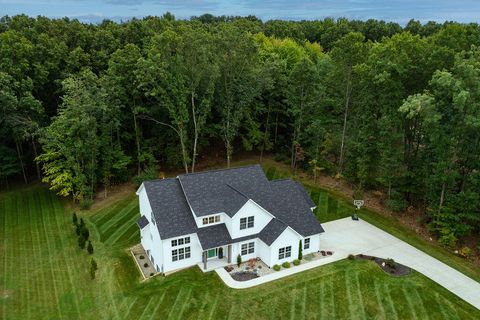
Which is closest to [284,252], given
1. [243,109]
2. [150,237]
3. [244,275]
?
[244,275]

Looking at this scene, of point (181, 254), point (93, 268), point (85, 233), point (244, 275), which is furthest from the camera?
point (85, 233)

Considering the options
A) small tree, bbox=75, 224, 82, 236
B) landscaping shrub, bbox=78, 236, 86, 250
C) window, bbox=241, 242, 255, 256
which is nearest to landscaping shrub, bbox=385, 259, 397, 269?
window, bbox=241, 242, 255, 256

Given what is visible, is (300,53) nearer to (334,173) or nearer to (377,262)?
(334,173)

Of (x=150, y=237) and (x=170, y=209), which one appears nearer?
(x=170, y=209)

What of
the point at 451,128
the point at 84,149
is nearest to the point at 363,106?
the point at 451,128

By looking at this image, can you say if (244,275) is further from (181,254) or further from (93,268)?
(93,268)

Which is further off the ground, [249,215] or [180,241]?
[249,215]

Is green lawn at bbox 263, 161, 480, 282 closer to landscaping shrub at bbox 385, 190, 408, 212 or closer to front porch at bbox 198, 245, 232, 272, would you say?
landscaping shrub at bbox 385, 190, 408, 212
